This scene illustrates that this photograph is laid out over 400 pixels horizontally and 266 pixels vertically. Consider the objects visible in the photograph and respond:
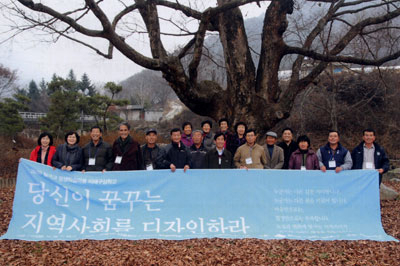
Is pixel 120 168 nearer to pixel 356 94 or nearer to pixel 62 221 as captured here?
pixel 62 221

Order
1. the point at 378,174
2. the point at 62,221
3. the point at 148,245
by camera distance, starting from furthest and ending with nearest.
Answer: the point at 378,174, the point at 62,221, the point at 148,245

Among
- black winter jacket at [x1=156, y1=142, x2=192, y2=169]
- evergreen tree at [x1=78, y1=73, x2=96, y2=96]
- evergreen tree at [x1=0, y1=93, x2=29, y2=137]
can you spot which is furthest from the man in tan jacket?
evergreen tree at [x1=78, y1=73, x2=96, y2=96]

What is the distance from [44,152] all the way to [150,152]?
5.91ft

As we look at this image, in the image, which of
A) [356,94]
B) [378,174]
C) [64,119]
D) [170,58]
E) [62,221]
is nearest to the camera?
[62,221]

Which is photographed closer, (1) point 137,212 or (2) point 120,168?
(1) point 137,212

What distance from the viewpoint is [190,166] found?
5.43 m

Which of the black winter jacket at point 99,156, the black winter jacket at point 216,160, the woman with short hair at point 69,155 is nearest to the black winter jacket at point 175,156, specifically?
the black winter jacket at point 216,160

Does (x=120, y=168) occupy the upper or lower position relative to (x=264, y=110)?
lower

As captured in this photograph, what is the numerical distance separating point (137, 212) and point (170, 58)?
375 centimetres

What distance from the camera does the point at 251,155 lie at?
5.36 m

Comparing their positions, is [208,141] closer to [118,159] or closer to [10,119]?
[118,159]

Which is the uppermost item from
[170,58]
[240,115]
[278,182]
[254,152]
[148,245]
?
[170,58]

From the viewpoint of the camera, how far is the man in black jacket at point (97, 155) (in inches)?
207

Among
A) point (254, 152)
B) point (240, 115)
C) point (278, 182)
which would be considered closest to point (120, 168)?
point (254, 152)
